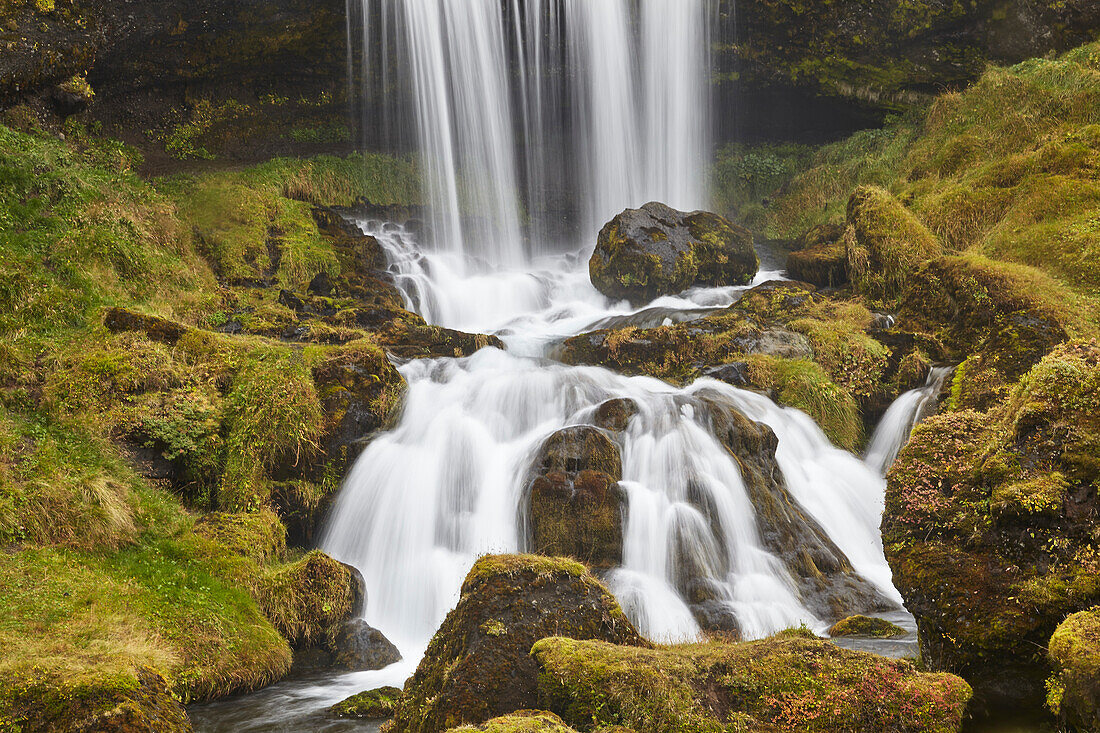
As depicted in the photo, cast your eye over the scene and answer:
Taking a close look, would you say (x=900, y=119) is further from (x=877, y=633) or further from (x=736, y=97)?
(x=877, y=633)

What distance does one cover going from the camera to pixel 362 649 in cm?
661

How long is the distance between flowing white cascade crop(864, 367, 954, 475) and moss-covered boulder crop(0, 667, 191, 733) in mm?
8849

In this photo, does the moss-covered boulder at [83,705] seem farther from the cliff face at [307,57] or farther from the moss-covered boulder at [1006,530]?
the cliff face at [307,57]

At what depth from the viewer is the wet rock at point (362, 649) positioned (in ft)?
21.4

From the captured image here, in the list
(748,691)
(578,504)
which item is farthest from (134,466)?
(748,691)

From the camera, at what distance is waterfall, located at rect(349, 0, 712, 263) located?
19781 mm

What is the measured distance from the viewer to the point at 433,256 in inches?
703

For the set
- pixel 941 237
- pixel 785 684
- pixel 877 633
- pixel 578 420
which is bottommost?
pixel 877 633

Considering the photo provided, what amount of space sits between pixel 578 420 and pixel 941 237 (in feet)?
25.9

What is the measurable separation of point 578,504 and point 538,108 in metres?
17.8

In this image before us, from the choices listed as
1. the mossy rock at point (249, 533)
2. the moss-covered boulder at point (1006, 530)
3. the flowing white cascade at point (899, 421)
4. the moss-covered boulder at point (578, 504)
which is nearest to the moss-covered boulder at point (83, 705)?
the mossy rock at point (249, 533)

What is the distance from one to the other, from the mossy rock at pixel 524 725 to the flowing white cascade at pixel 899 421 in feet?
25.6

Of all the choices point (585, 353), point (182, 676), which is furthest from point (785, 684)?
point (585, 353)

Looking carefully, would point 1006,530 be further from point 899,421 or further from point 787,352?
point 787,352
